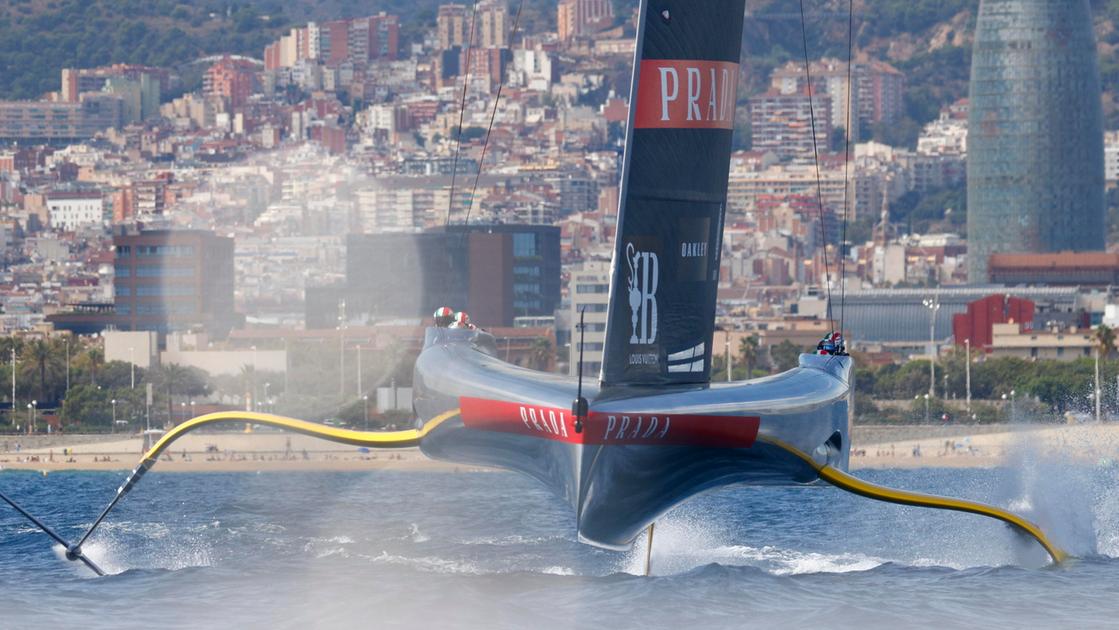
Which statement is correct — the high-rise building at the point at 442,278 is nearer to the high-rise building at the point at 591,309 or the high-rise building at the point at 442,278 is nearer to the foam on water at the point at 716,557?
the high-rise building at the point at 591,309

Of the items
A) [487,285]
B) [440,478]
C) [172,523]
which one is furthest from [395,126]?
[172,523]

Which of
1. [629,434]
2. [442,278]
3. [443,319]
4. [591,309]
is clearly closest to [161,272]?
[442,278]

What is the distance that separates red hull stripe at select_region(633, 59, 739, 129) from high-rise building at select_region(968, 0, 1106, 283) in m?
111

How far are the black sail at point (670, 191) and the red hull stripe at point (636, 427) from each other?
531mm

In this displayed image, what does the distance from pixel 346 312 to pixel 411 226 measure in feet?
175

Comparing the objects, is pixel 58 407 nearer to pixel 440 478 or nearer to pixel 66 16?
pixel 440 478

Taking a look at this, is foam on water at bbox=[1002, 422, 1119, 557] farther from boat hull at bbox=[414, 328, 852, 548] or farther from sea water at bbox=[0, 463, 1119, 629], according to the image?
boat hull at bbox=[414, 328, 852, 548]

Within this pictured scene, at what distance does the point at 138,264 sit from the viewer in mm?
79312

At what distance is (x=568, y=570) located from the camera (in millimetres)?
23641

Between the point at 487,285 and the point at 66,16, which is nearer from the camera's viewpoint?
the point at 487,285

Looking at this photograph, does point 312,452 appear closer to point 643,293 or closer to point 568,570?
point 568,570

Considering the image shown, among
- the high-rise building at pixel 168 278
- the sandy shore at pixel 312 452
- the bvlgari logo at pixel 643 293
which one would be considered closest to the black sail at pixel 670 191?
the bvlgari logo at pixel 643 293

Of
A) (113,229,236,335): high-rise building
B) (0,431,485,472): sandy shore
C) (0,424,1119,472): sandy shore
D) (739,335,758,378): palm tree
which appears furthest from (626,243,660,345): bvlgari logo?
(113,229,236,335): high-rise building

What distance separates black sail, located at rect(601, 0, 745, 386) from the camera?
19094 millimetres
